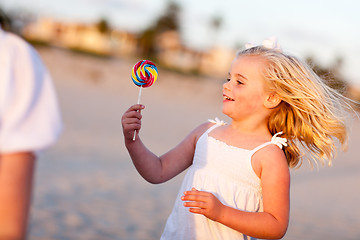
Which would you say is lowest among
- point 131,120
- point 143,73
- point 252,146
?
point 252,146

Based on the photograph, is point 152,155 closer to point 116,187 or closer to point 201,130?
point 201,130

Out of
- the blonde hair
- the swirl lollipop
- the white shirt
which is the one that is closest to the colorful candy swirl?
the swirl lollipop

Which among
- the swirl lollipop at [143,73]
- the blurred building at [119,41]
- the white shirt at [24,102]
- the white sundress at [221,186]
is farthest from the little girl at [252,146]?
the blurred building at [119,41]

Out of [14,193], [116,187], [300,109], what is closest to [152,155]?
[300,109]

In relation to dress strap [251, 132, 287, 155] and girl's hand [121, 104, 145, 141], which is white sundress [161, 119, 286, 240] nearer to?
dress strap [251, 132, 287, 155]

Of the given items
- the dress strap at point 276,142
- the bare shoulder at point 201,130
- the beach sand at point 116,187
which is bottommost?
the beach sand at point 116,187

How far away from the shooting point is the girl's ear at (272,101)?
284 centimetres

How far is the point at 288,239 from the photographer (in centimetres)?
689

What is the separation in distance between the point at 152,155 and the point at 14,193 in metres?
1.65

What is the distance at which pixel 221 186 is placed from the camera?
2660 mm

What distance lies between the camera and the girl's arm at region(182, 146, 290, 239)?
2404mm

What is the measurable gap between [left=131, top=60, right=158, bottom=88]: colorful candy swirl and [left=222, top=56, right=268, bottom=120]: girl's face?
54 centimetres

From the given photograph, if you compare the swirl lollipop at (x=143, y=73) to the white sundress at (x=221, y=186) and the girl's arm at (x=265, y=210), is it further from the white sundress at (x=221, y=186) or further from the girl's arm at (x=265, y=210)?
the girl's arm at (x=265, y=210)

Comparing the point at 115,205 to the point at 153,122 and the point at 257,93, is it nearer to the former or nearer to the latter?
the point at 257,93
